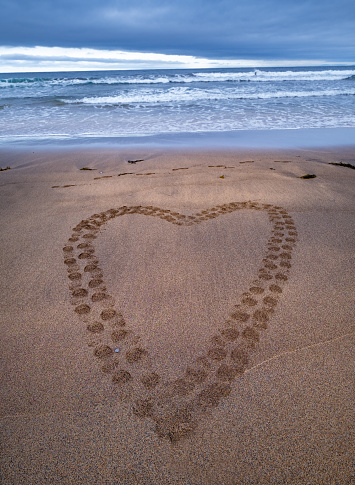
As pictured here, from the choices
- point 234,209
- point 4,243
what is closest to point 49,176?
point 4,243

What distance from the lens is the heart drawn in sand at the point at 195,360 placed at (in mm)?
Result: 1604

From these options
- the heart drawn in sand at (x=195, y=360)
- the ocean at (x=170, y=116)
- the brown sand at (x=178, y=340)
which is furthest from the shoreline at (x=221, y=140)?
the heart drawn in sand at (x=195, y=360)

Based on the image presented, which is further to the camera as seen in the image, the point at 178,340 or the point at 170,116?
the point at 170,116

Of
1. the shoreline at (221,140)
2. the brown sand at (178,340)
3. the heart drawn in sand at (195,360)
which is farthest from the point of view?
the shoreline at (221,140)

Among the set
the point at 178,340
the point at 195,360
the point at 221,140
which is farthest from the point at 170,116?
the point at 195,360

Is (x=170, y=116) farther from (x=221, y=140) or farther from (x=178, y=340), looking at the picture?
(x=178, y=340)

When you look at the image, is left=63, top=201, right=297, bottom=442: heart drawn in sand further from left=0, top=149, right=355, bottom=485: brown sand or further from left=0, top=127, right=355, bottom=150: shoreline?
left=0, top=127, right=355, bottom=150: shoreline

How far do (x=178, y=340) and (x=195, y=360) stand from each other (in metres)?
0.20

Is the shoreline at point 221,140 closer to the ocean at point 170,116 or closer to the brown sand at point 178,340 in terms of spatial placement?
the ocean at point 170,116

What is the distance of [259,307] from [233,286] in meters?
0.31

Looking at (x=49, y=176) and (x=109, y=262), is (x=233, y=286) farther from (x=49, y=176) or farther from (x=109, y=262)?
(x=49, y=176)

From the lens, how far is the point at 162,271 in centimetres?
266

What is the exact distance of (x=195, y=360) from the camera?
6.10ft

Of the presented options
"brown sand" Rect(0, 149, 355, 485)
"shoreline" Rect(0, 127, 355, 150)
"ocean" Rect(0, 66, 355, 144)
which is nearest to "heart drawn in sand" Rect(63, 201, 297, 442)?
"brown sand" Rect(0, 149, 355, 485)
